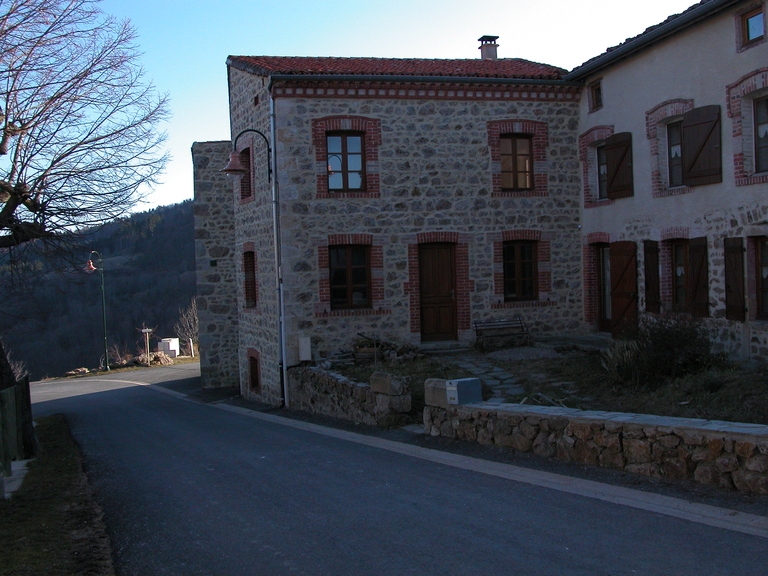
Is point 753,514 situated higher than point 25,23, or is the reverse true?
point 25,23

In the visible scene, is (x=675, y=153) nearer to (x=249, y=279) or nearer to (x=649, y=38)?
(x=649, y=38)

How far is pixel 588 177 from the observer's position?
53.5ft

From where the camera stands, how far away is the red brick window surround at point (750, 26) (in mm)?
11172

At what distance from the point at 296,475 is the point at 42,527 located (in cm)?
264

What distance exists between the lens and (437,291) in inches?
628

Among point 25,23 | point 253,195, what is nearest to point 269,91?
point 253,195

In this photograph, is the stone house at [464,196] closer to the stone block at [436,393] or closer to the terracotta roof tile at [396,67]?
the terracotta roof tile at [396,67]

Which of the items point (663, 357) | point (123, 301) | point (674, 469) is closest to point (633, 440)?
point (674, 469)

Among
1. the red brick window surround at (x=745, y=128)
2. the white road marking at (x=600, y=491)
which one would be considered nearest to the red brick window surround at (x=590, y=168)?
the red brick window surround at (x=745, y=128)

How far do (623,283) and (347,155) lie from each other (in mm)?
6662

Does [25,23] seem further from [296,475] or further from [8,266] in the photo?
[296,475]

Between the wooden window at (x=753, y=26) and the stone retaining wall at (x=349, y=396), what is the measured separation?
320 inches

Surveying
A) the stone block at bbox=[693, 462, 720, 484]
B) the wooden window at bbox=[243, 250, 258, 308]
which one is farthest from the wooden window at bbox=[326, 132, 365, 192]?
the stone block at bbox=[693, 462, 720, 484]

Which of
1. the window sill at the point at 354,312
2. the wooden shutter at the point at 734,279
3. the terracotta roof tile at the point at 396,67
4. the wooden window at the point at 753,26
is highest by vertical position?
the terracotta roof tile at the point at 396,67
